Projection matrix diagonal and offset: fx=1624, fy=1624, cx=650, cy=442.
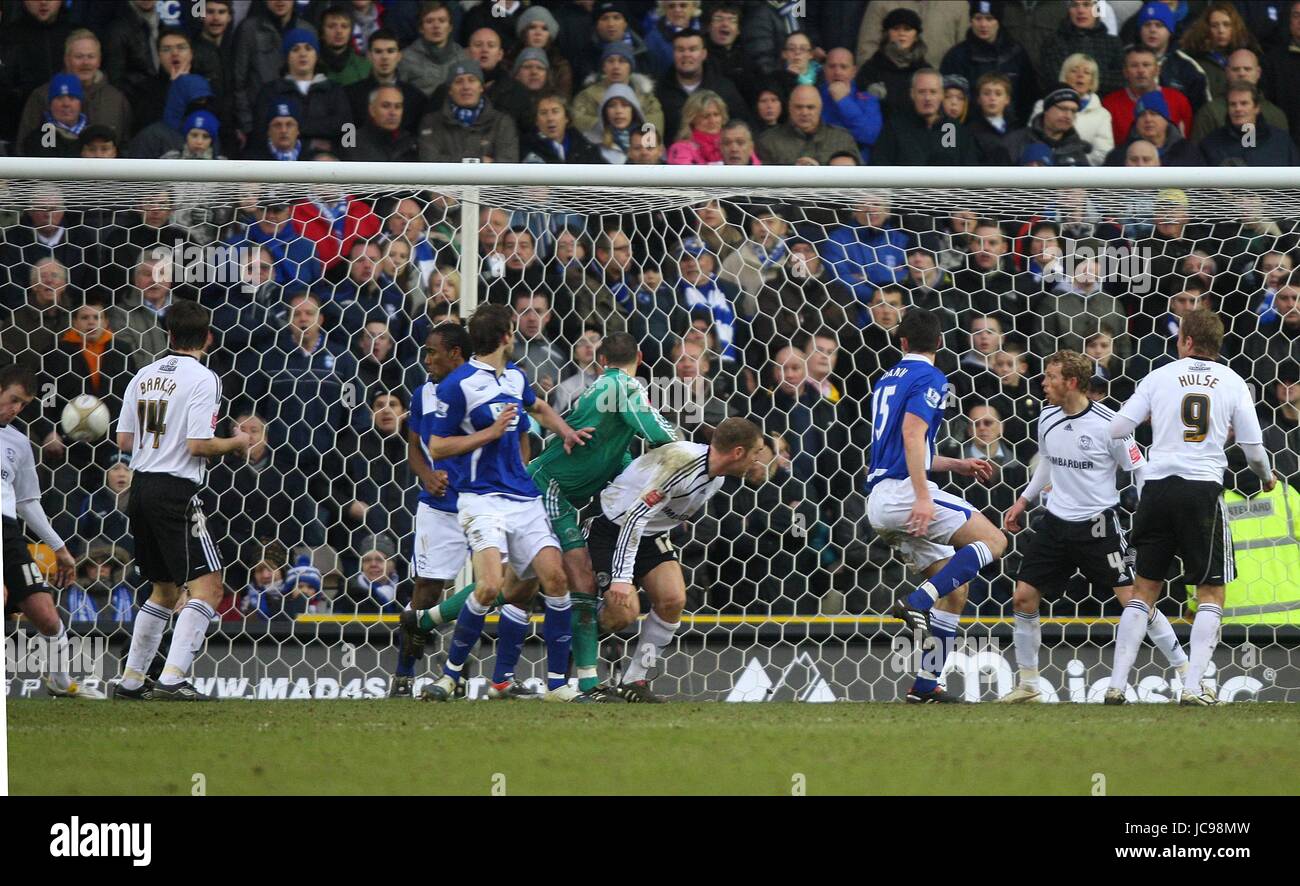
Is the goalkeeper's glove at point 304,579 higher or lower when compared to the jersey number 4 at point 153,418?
lower

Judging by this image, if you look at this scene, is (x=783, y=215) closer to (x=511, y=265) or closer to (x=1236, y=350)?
(x=511, y=265)

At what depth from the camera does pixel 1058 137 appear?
32.6 feet

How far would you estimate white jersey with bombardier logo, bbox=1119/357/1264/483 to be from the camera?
6.75m

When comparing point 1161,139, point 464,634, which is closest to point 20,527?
point 464,634

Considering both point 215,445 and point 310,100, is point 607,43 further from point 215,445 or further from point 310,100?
point 215,445

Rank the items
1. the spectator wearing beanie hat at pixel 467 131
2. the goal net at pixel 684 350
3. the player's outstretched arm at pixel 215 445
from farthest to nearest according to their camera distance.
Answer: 1. the spectator wearing beanie hat at pixel 467 131
2. the goal net at pixel 684 350
3. the player's outstretched arm at pixel 215 445

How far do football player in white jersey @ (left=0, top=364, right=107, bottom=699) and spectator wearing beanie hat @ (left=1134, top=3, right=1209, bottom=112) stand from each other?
23.6ft

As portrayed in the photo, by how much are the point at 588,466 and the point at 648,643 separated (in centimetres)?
83

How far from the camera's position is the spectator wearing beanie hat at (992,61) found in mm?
10430

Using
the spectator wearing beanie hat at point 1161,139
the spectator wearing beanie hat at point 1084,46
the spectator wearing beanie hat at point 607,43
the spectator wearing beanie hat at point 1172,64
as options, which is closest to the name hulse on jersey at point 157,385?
the spectator wearing beanie hat at point 607,43

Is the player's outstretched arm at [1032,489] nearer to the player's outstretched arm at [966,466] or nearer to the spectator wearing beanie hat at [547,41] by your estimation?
the player's outstretched arm at [966,466]

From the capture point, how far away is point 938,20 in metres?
10.8

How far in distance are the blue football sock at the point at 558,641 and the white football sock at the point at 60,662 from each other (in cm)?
221

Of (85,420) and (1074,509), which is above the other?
(85,420)
